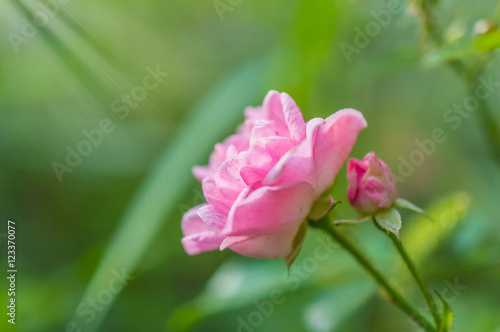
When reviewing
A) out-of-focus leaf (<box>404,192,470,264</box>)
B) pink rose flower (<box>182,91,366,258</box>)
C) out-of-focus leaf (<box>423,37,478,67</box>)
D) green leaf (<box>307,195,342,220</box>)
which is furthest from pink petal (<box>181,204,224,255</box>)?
out-of-focus leaf (<box>404,192,470,264</box>)

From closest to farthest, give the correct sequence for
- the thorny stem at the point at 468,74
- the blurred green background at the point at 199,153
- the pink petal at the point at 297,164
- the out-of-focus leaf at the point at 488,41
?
the pink petal at the point at 297,164 < the out-of-focus leaf at the point at 488,41 < the thorny stem at the point at 468,74 < the blurred green background at the point at 199,153

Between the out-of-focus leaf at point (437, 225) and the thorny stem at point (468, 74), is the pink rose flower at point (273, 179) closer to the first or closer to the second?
the thorny stem at point (468, 74)

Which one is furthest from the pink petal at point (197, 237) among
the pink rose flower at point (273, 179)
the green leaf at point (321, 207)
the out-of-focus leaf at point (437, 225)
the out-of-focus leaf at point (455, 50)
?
the out-of-focus leaf at point (437, 225)

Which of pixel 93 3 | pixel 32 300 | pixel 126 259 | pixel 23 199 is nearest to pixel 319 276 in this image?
pixel 126 259

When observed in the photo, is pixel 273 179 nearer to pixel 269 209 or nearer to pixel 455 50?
pixel 269 209

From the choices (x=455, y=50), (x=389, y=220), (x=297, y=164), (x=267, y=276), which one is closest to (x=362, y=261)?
(x=389, y=220)

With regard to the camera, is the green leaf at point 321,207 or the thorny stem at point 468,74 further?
the thorny stem at point 468,74

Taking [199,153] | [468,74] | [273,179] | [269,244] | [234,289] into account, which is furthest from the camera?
[199,153]
